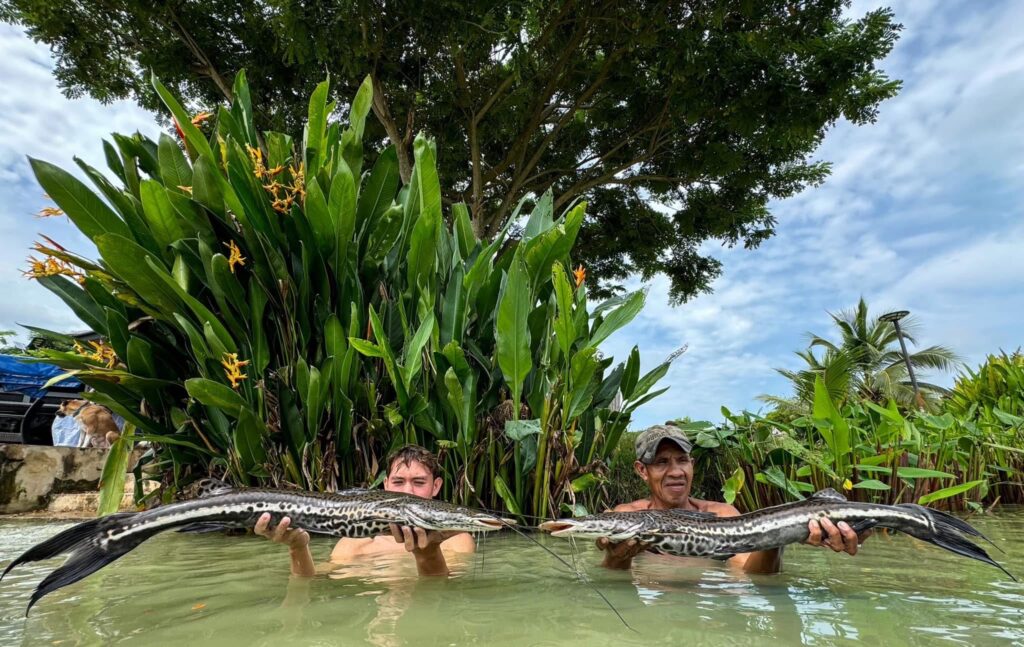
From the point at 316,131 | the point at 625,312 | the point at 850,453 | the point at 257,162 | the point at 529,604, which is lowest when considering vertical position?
the point at 529,604

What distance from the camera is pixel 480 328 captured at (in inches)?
171

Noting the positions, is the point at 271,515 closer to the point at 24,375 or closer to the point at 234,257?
Result: the point at 234,257

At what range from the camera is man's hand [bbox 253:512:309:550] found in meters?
2.43

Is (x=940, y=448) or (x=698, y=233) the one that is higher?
(x=698, y=233)

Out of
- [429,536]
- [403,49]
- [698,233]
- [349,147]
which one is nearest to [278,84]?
[403,49]

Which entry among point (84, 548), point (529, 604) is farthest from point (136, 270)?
point (529, 604)

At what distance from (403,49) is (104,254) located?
7092mm

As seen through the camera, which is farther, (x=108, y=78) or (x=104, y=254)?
(x=108, y=78)

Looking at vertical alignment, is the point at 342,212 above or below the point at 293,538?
above

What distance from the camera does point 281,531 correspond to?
2.47 metres

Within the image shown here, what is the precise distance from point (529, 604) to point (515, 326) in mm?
1671

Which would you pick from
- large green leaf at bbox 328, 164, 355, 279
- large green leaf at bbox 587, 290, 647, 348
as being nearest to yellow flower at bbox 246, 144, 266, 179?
large green leaf at bbox 328, 164, 355, 279

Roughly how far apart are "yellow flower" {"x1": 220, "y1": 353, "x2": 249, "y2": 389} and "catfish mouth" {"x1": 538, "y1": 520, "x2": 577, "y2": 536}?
7.72 ft

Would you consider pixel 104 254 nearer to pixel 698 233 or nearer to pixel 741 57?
pixel 741 57
